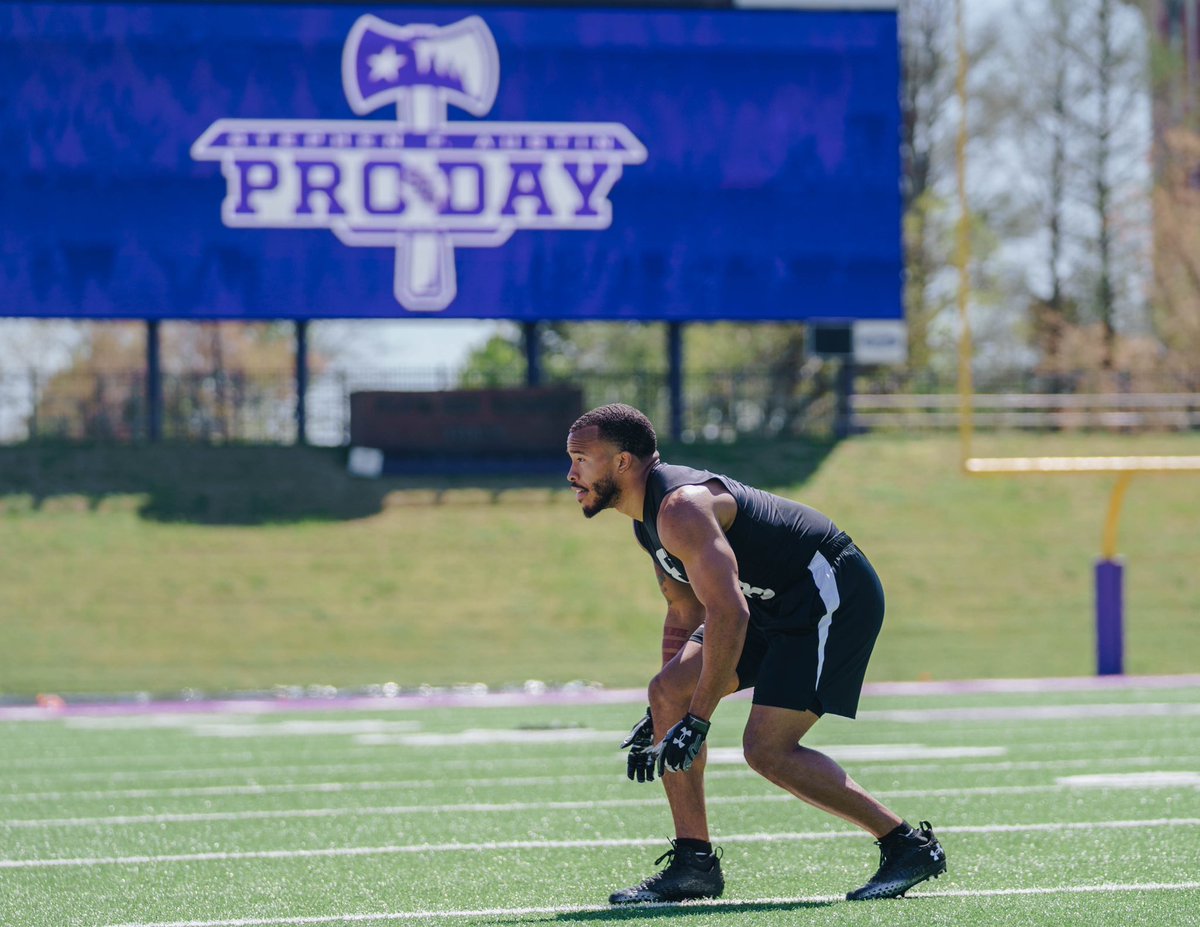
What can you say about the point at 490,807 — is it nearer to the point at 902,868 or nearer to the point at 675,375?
the point at 902,868

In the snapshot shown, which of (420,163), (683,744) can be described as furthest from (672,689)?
(420,163)

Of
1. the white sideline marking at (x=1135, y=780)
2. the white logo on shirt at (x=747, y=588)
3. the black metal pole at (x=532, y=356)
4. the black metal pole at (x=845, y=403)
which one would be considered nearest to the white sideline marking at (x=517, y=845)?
the white sideline marking at (x=1135, y=780)

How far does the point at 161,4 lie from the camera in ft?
71.6

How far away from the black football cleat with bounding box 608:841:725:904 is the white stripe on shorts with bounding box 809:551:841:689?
0.64 m

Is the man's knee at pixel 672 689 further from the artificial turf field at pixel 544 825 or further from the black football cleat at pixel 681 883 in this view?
the artificial turf field at pixel 544 825

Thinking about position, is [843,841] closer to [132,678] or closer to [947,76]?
[132,678]

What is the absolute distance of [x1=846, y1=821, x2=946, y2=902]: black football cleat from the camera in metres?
4.87

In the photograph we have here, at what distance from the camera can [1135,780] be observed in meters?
7.87

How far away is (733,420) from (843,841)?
1950 centimetres

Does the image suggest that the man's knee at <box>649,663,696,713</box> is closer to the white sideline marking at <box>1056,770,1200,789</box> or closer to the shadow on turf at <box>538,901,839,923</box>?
the shadow on turf at <box>538,901,839,923</box>

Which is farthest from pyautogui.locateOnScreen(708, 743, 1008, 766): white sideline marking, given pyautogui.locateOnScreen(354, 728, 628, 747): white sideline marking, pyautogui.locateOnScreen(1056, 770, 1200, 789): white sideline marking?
pyautogui.locateOnScreen(354, 728, 628, 747): white sideline marking

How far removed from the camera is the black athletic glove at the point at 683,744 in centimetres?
463

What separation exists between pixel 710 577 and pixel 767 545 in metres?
0.33

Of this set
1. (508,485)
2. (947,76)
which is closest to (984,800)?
(508,485)
